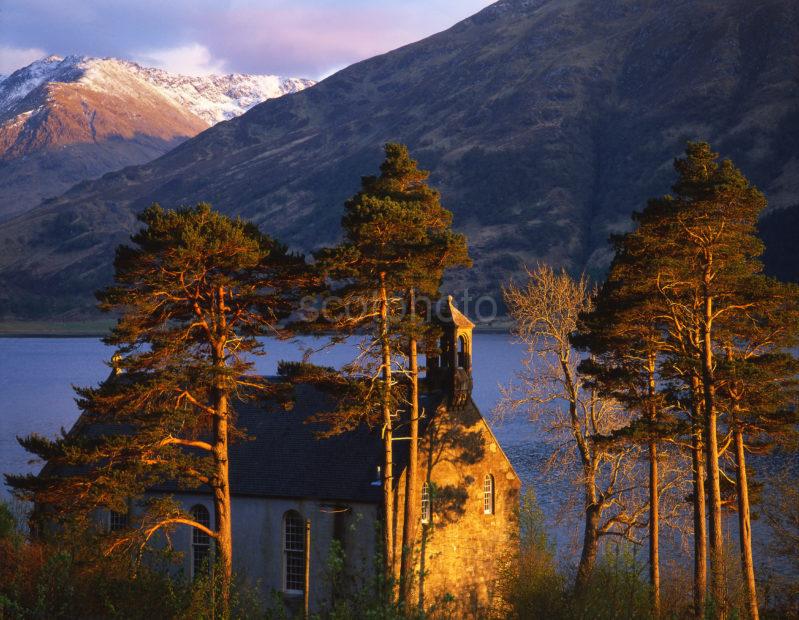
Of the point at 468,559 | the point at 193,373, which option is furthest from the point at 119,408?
the point at 468,559

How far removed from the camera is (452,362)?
42344 millimetres

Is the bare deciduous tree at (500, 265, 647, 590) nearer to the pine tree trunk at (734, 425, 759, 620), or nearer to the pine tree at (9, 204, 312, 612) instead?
the pine tree trunk at (734, 425, 759, 620)

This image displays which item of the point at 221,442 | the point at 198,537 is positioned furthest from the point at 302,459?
the point at 221,442

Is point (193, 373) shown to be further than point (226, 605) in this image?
Yes

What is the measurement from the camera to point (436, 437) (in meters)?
41.5

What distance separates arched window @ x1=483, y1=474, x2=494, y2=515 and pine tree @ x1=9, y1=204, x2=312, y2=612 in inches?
522

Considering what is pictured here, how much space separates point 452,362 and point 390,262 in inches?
387

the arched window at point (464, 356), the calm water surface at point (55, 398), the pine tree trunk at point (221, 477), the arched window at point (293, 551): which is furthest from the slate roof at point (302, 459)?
the calm water surface at point (55, 398)

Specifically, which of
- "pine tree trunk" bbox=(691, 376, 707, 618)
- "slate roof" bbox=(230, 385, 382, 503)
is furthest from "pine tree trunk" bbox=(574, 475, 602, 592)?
"slate roof" bbox=(230, 385, 382, 503)

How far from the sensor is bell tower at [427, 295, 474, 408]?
139 feet

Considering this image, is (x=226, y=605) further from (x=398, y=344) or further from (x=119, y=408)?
(x=398, y=344)

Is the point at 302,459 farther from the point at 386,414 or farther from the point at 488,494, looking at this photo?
the point at 488,494

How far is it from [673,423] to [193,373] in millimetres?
17155

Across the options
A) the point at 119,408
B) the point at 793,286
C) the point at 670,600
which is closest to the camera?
the point at 119,408
